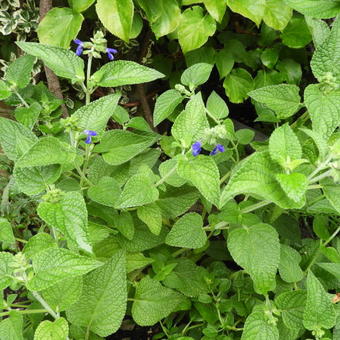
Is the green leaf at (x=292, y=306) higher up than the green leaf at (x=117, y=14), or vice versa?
the green leaf at (x=117, y=14)

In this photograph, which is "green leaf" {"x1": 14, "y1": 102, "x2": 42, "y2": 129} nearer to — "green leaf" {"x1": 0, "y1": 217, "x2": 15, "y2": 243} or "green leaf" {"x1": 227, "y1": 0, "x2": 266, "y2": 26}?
"green leaf" {"x1": 0, "y1": 217, "x2": 15, "y2": 243}

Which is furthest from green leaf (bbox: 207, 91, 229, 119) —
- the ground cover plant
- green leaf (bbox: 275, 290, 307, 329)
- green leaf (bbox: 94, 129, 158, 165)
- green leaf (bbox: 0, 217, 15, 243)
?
green leaf (bbox: 0, 217, 15, 243)

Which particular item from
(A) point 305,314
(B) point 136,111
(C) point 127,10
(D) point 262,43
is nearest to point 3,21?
(C) point 127,10

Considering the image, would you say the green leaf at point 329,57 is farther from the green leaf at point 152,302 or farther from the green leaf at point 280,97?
the green leaf at point 152,302

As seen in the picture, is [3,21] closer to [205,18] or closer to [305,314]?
[205,18]

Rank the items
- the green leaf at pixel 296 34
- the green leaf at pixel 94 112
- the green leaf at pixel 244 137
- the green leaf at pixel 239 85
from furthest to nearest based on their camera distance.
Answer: the green leaf at pixel 239 85, the green leaf at pixel 296 34, the green leaf at pixel 244 137, the green leaf at pixel 94 112

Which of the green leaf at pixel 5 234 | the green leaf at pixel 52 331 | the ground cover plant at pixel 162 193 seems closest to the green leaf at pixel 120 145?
the ground cover plant at pixel 162 193

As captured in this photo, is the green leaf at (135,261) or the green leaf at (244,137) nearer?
the green leaf at (135,261)

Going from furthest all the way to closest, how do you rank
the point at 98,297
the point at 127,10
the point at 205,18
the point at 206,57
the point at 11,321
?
the point at 206,57 < the point at 205,18 < the point at 127,10 < the point at 98,297 < the point at 11,321
